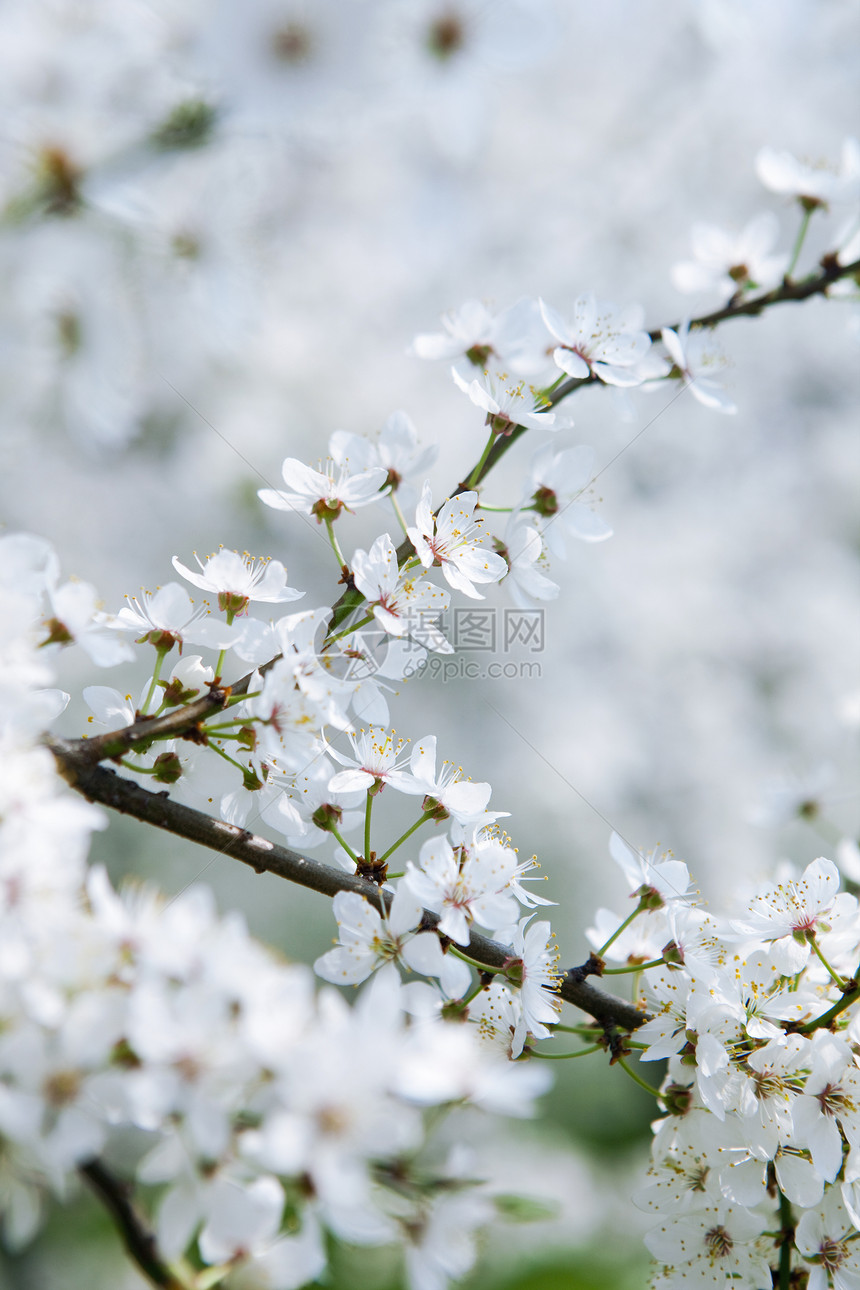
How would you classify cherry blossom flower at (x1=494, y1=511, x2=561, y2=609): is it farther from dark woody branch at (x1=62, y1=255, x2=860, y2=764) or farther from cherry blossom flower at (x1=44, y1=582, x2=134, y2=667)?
cherry blossom flower at (x1=44, y1=582, x2=134, y2=667)

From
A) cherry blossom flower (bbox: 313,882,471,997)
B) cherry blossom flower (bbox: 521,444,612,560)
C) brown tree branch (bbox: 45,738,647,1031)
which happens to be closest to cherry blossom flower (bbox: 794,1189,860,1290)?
brown tree branch (bbox: 45,738,647,1031)

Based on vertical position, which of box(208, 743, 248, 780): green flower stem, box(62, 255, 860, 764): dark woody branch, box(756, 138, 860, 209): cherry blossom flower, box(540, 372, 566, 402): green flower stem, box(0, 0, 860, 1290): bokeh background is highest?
box(756, 138, 860, 209): cherry blossom flower

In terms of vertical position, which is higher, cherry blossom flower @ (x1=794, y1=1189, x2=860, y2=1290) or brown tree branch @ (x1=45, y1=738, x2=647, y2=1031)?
brown tree branch @ (x1=45, y1=738, x2=647, y2=1031)

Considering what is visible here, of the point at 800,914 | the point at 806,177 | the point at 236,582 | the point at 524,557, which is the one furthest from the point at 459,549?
the point at 806,177

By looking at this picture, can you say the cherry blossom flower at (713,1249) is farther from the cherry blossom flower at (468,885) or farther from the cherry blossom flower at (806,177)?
the cherry blossom flower at (806,177)

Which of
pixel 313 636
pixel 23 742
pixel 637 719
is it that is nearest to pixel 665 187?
pixel 637 719

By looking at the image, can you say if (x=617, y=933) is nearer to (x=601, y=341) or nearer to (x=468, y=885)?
A: (x=468, y=885)

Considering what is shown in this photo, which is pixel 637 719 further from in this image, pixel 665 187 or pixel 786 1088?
pixel 786 1088
